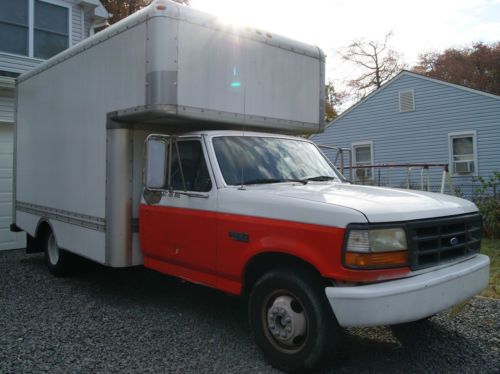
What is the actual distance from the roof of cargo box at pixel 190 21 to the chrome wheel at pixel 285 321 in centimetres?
286

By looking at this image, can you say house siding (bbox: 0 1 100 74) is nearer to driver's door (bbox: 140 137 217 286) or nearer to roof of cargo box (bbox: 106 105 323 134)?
roof of cargo box (bbox: 106 105 323 134)

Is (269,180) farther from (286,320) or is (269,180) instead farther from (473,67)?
(473,67)

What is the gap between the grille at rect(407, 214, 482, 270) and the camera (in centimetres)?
328

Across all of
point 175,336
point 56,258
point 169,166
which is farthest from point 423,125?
point 175,336

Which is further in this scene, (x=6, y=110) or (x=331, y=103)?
(x=331, y=103)

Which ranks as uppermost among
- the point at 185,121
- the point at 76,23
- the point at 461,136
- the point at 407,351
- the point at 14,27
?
the point at 76,23

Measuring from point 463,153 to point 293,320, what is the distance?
15.5 metres

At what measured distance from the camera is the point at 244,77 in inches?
195

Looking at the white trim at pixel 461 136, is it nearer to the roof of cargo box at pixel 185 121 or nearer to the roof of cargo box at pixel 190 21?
the roof of cargo box at pixel 190 21

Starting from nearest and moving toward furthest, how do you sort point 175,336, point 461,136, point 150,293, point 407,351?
point 407,351 → point 175,336 → point 150,293 → point 461,136

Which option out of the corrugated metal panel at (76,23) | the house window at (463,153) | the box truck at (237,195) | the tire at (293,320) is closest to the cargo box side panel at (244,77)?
the box truck at (237,195)

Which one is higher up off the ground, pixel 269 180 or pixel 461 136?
pixel 461 136

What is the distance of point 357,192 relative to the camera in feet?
13.0

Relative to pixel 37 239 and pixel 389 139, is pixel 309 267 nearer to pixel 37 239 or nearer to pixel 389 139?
pixel 37 239
